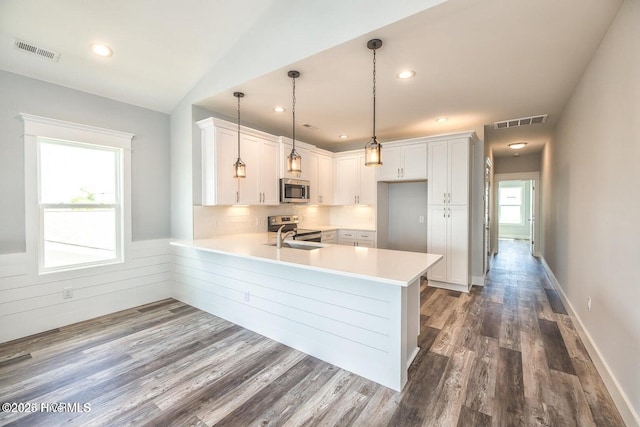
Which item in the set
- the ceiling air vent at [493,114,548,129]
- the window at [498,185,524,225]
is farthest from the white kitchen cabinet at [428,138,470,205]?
the window at [498,185,524,225]

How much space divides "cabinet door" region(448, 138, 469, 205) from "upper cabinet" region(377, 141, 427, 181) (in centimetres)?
41

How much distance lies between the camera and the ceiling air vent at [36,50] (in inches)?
104

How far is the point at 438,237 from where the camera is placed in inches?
177

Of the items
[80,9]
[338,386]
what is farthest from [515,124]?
[80,9]

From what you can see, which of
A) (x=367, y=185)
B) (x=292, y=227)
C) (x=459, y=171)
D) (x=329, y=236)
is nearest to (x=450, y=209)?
(x=459, y=171)

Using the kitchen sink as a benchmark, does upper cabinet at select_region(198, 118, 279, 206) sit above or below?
above

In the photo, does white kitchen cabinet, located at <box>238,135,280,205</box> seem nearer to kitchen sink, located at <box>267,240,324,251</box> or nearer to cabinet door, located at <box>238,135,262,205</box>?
cabinet door, located at <box>238,135,262,205</box>

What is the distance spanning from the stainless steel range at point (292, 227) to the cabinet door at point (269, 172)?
1.62 feet

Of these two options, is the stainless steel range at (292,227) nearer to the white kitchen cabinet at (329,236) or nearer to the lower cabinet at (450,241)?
the white kitchen cabinet at (329,236)

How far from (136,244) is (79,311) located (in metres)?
0.96

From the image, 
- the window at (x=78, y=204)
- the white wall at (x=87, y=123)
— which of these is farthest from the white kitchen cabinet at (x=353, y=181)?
the window at (x=78, y=204)

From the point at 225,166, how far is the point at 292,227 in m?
1.60

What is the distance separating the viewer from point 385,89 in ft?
10.5

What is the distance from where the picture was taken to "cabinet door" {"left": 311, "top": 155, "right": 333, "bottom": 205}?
17.8ft
